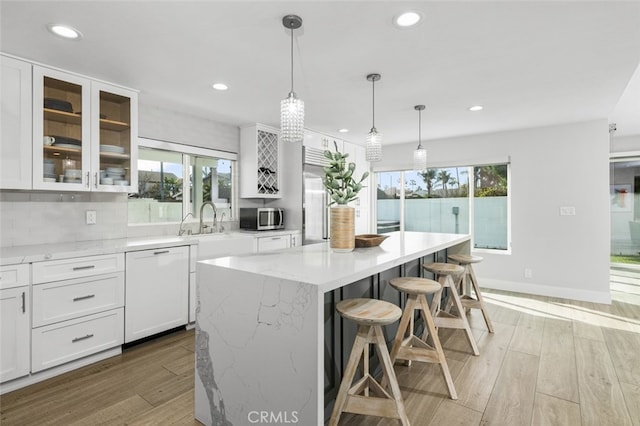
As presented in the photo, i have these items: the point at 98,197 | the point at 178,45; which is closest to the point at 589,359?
the point at 178,45

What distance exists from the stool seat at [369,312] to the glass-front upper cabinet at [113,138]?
2358mm

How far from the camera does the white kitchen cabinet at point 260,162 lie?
425 cm

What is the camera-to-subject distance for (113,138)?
2.93 m

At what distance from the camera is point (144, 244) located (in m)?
2.86

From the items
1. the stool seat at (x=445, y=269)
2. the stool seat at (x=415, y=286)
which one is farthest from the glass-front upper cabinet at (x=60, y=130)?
the stool seat at (x=445, y=269)

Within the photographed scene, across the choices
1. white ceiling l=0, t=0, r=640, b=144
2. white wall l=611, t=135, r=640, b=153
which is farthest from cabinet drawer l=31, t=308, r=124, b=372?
white wall l=611, t=135, r=640, b=153

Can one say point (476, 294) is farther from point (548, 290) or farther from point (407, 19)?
point (407, 19)

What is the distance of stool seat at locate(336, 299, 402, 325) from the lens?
1.57 meters

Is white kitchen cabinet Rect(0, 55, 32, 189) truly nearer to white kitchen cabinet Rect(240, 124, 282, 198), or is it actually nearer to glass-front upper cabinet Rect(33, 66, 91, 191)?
glass-front upper cabinet Rect(33, 66, 91, 191)

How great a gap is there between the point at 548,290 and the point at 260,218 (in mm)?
3977

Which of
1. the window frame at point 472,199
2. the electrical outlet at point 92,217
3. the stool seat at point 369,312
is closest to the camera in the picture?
the stool seat at point 369,312

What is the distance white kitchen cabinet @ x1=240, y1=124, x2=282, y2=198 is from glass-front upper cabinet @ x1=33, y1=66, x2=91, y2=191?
185 centimetres

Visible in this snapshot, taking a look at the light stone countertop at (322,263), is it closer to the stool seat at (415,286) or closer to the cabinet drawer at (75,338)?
the stool seat at (415,286)

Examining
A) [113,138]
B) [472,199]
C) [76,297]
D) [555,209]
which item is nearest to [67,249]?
[76,297]
